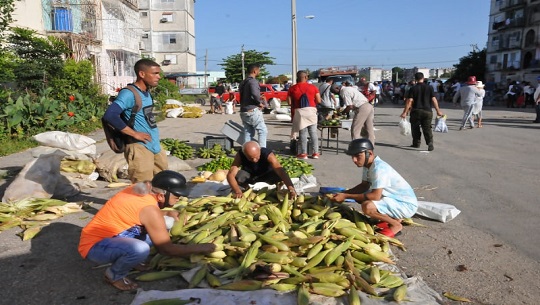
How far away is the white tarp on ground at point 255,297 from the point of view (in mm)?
3223

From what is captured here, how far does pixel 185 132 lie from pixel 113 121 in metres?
10.6

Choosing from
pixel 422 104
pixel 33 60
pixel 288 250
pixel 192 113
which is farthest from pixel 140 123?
pixel 192 113

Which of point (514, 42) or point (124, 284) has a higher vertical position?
point (514, 42)

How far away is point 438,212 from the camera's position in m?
5.34

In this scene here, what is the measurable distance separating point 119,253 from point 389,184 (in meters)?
2.96

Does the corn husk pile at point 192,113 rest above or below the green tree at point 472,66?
below

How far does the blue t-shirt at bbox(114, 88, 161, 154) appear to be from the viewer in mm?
4621

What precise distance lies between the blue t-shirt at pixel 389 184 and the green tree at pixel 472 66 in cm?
5234

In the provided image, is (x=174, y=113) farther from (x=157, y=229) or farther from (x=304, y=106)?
(x=157, y=229)

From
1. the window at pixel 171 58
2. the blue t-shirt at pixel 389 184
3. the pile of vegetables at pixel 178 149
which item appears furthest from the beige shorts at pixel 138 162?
the window at pixel 171 58

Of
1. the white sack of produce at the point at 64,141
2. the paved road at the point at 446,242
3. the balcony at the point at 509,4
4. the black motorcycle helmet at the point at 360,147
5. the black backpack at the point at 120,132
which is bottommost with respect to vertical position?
the paved road at the point at 446,242

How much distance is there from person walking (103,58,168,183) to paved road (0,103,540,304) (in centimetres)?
116

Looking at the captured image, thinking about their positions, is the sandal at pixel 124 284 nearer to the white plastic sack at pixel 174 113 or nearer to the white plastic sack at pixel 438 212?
the white plastic sack at pixel 438 212

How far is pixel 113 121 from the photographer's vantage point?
4.50 meters
